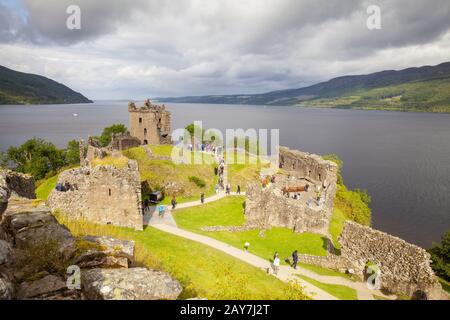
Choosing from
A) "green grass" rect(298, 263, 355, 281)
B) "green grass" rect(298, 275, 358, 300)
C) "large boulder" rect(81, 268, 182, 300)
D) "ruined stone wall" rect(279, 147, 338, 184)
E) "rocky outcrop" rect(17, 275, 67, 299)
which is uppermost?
"rocky outcrop" rect(17, 275, 67, 299)

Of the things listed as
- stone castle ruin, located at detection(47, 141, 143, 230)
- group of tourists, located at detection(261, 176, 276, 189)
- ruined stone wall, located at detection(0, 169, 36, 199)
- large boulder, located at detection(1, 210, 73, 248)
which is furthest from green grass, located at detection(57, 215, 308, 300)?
group of tourists, located at detection(261, 176, 276, 189)

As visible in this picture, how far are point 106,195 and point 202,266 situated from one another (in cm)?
1144

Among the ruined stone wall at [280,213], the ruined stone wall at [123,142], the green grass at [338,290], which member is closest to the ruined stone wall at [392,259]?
the green grass at [338,290]

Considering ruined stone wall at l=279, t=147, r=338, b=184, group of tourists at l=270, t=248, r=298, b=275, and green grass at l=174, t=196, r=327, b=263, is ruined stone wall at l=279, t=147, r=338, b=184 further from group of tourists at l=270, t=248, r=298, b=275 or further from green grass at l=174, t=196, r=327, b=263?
group of tourists at l=270, t=248, r=298, b=275

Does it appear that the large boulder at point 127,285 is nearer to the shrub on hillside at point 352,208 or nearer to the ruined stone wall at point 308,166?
the ruined stone wall at point 308,166

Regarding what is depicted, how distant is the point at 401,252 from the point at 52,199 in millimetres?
25108

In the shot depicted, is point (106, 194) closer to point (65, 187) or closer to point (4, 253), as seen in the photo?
point (65, 187)

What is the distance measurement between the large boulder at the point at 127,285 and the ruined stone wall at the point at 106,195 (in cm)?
1883

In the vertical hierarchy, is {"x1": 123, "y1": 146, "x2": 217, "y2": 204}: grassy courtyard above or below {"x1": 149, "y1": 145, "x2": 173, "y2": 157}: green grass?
below

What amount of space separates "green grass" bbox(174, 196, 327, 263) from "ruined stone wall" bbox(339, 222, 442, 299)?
5236mm

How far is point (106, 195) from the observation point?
2595 centimetres

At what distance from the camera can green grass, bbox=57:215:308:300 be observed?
14539 millimetres
